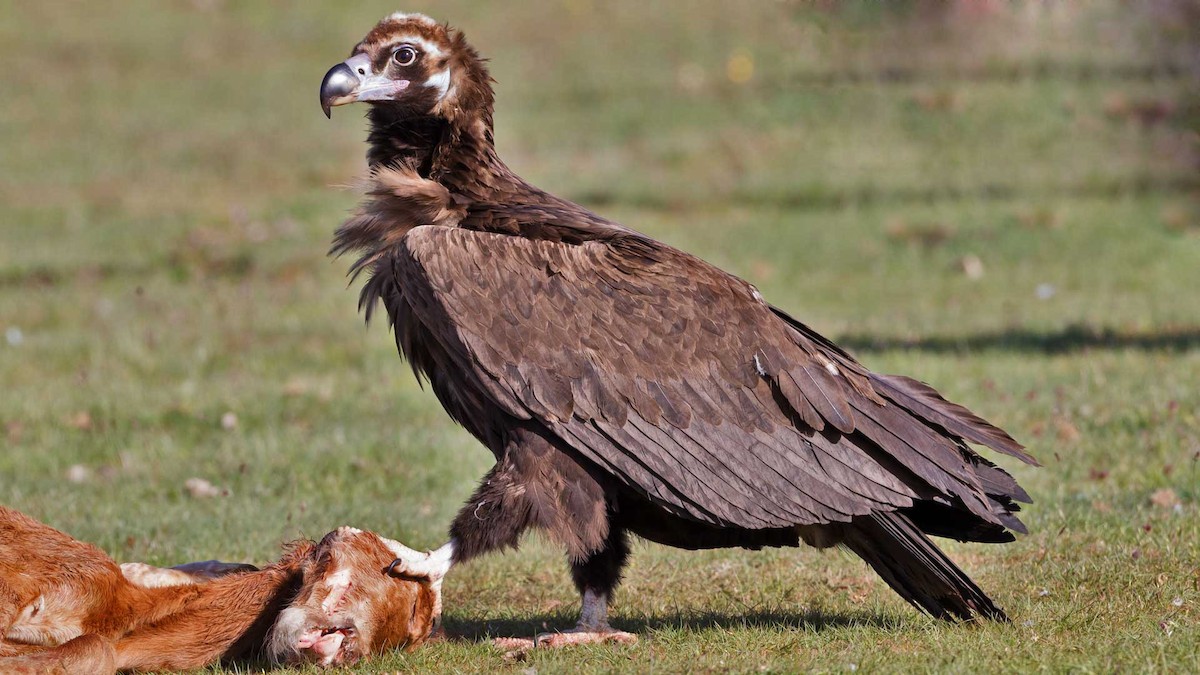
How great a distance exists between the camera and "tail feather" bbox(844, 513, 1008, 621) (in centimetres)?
517

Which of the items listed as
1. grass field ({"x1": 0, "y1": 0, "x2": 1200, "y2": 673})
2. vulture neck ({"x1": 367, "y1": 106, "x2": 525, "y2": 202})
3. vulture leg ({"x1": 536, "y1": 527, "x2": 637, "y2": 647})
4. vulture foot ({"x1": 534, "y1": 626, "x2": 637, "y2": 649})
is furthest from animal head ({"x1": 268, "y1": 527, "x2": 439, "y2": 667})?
vulture neck ({"x1": 367, "y1": 106, "x2": 525, "y2": 202})

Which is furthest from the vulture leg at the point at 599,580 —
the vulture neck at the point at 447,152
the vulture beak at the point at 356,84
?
the vulture beak at the point at 356,84

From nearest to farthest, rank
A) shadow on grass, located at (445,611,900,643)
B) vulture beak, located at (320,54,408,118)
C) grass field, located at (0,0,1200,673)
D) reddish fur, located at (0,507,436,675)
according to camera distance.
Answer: reddish fur, located at (0,507,436,675) → shadow on grass, located at (445,611,900,643) → vulture beak, located at (320,54,408,118) → grass field, located at (0,0,1200,673)

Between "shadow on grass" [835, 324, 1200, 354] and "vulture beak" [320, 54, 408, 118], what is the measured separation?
5.61m

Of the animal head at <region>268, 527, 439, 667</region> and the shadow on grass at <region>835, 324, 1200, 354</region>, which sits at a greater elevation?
the shadow on grass at <region>835, 324, 1200, 354</region>

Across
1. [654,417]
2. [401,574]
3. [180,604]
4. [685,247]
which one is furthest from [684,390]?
[685,247]

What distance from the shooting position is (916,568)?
528 cm

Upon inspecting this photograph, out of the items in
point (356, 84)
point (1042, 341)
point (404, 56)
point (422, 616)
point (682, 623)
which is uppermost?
point (404, 56)

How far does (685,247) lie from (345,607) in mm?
10577

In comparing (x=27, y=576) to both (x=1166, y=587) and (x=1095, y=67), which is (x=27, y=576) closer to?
(x=1166, y=587)

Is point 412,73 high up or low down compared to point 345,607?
up

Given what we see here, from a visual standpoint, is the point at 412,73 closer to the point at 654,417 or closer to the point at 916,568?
the point at 654,417

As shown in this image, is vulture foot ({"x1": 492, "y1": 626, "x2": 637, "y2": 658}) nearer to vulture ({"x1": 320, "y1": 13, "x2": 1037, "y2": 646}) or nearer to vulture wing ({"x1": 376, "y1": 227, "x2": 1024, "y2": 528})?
vulture ({"x1": 320, "y1": 13, "x2": 1037, "y2": 646})

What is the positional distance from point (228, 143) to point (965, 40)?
11.1 meters
